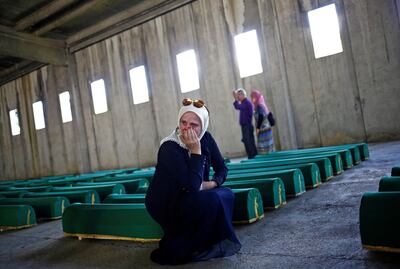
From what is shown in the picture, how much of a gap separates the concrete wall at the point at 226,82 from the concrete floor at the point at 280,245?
439 cm

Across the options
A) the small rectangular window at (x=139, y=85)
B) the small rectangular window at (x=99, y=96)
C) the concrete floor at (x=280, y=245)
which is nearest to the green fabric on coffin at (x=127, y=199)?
the concrete floor at (x=280, y=245)

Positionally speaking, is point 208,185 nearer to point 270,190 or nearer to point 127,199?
point 270,190

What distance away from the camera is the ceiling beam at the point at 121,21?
10.8m

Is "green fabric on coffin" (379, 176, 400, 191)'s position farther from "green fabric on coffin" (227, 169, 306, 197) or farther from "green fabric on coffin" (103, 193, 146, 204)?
"green fabric on coffin" (103, 193, 146, 204)

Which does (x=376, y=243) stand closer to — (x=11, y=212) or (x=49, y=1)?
(x=11, y=212)

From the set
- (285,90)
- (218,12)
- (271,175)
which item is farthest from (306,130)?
(271,175)

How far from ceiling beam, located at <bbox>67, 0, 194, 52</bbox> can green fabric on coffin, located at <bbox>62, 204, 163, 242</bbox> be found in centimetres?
844

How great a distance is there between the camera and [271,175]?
3.94m

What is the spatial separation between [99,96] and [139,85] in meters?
2.18

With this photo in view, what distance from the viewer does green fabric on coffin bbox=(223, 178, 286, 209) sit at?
3486mm

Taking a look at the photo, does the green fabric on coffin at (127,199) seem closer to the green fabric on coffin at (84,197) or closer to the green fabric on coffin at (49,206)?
the green fabric on coffin at (84,197)

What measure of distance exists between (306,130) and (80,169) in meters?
9.00

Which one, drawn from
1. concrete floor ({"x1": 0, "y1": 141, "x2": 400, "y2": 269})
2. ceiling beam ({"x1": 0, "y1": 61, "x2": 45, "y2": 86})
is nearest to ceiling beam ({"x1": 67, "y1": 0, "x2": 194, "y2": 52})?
ceiling beam ({"x1": 0, "y1": 61, "x2": 45, "y2": 86})

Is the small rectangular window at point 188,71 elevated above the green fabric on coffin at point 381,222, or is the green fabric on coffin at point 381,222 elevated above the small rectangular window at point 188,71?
the small rectangular window at point 188,71
